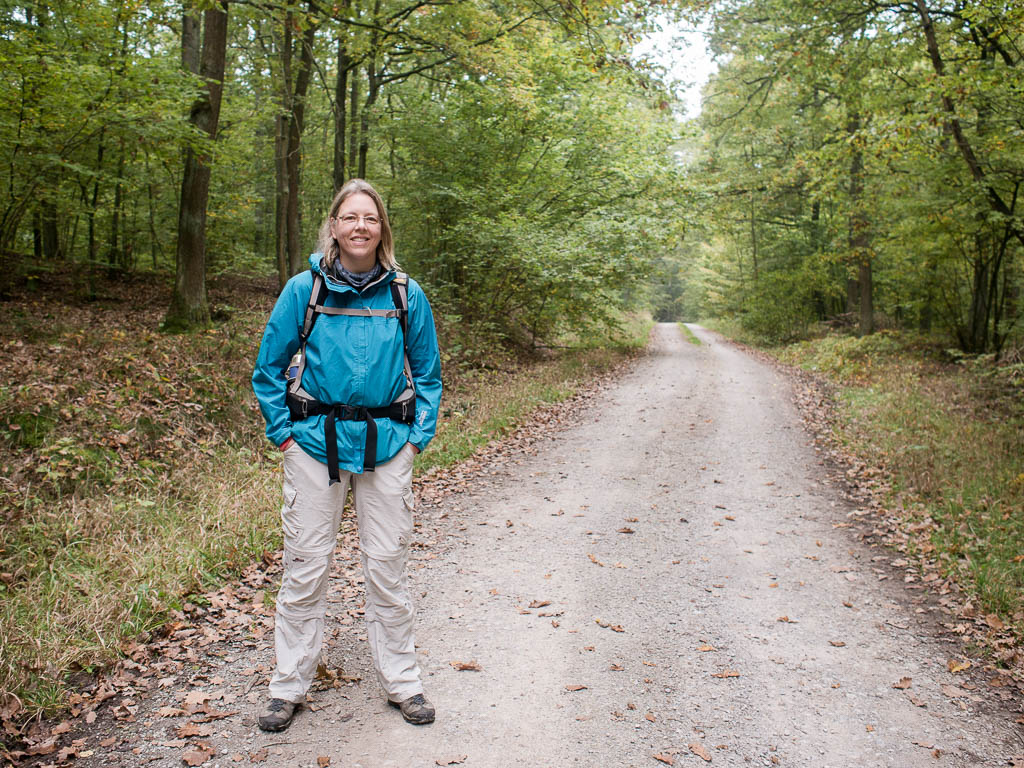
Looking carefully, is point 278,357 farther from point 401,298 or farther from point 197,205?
point 197,205

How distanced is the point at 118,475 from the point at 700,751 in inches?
214

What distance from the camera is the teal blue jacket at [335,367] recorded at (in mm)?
3049

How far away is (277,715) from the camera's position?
318 centimetres

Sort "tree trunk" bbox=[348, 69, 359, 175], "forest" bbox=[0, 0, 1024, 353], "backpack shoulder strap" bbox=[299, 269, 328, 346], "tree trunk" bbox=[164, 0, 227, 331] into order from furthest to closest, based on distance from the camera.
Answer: "tree trunk" bbox=[348, 69, 359, 175] → "tree trunk" bbox=[164, 0, 227, 331] → "forest" bbox=[0, 0, 1024, 353] → "backpack shoulder strap" bbox=[299, 269, 328, 346]

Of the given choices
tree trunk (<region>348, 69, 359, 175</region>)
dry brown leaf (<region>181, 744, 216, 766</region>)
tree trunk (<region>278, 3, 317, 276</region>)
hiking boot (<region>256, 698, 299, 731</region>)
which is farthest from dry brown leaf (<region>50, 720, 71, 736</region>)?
tree trunk (<region>348, 69, 359, 175</region>)

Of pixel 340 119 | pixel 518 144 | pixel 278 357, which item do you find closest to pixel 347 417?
pixel 278 357

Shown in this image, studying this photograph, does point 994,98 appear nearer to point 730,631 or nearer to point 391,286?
point 730,631

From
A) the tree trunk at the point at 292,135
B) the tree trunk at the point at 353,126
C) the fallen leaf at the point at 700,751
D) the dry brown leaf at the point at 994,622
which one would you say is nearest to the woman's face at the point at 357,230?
the fallen leaf at the point at 700,751

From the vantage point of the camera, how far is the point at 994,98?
993 cm

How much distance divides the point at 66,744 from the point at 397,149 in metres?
14.8

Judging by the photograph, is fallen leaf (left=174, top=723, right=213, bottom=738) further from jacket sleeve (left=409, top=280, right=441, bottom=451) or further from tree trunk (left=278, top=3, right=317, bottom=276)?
tree trunk (left=278, top=3, right=317, bottom=276)

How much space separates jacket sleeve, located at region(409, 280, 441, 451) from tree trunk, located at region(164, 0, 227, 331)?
8.57 metres

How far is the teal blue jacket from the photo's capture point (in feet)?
10.0

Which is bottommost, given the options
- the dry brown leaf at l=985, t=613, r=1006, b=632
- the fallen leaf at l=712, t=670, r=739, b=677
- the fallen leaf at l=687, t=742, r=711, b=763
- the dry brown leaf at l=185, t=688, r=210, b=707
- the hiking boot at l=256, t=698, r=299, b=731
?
the dry brown leaf at l=185, t=688, r=210, b=707
